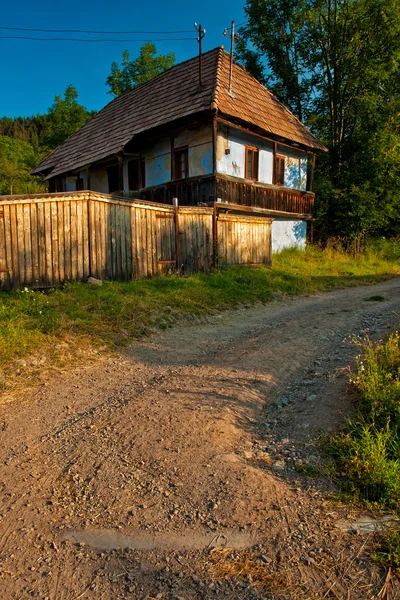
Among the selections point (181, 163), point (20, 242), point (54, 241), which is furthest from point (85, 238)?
point (181, 163)

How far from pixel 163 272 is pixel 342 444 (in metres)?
7.93

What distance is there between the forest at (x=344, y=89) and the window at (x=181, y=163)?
7957 mm

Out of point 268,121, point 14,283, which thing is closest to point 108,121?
point 268,121

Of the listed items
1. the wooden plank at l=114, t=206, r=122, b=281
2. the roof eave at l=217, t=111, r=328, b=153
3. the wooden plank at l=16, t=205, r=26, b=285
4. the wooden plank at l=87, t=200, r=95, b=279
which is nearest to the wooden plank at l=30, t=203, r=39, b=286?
the wooden plank at l=16, t=205, r=26, b=285

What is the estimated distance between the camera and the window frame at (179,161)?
50.4 ft

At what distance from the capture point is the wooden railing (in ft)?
46.8

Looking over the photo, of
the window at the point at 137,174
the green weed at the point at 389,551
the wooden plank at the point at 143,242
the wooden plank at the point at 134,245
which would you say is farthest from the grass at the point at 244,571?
the window at the point at 137,174

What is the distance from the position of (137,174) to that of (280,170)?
651 centimetres

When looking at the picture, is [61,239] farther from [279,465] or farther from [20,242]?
[279,465]

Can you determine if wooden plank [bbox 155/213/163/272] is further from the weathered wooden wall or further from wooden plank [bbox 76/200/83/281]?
the weathered wooden wall

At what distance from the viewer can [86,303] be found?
7.03 metres

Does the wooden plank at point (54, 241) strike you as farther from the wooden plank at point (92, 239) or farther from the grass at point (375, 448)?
the grass at point (375, 448)

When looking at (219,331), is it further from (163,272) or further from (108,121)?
(108,121)

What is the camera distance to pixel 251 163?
16.1 metres
